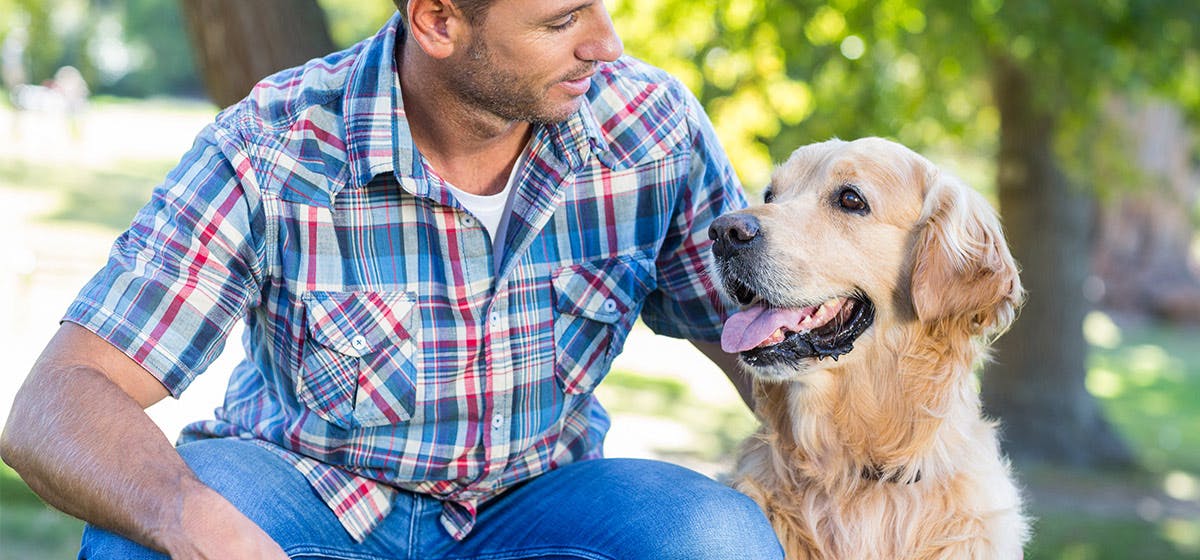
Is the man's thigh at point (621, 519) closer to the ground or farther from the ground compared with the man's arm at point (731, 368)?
closer to the ground

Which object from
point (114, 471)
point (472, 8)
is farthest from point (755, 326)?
point (114, 471)

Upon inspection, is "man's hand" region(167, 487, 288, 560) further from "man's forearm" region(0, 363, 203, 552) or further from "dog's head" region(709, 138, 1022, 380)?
"dog's head" region(709, 138, 1022, 380)

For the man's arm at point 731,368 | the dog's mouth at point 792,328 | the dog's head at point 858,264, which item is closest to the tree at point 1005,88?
the man's arm at point 731,368

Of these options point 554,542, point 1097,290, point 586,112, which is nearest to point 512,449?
point 554,542

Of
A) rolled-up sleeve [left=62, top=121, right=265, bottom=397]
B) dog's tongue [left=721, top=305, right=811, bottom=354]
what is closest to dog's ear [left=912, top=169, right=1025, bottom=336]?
dog's tongue [left=721, top=305, right=811, bottom=354]

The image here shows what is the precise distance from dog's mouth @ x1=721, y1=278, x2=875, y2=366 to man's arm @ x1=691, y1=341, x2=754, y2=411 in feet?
0.83

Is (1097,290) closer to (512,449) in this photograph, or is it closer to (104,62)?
(512,449)

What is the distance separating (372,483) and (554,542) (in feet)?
1.49

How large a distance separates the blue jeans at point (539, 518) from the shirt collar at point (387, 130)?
0.72 m

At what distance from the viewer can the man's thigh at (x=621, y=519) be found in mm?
2637

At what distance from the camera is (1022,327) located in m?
9.22

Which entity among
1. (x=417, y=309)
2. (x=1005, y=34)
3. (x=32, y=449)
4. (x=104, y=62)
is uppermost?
(x=104, y=62)

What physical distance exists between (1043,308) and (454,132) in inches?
287

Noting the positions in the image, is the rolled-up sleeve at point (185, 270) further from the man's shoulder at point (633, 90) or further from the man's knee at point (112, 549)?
the man's shoulder at point (633, 90)
